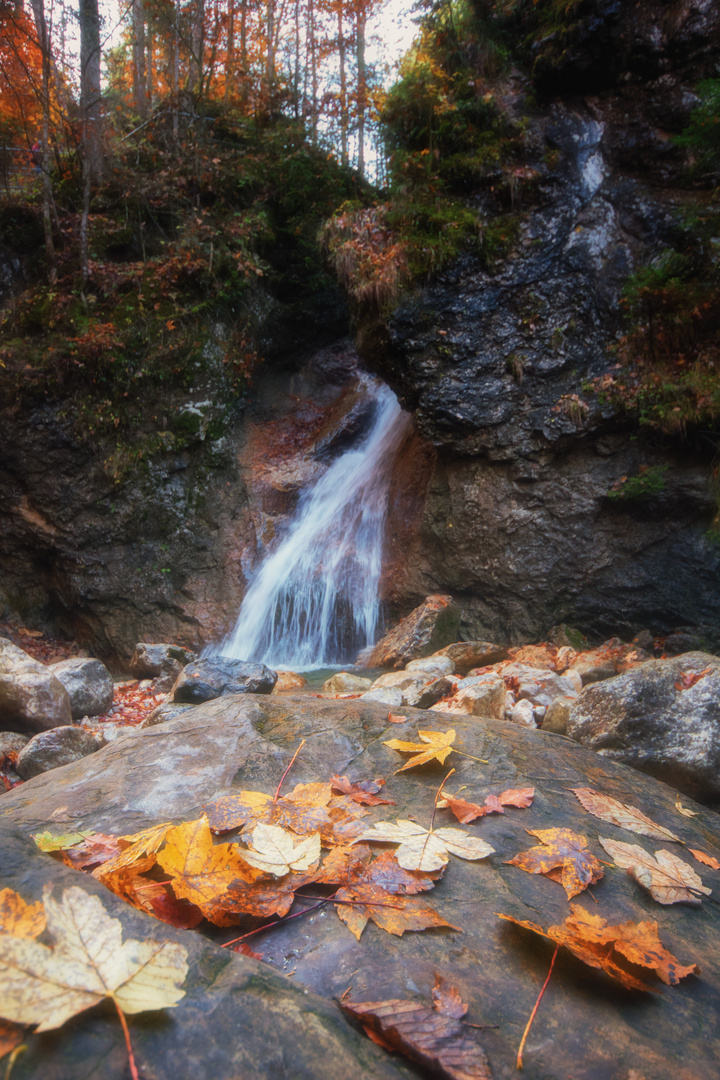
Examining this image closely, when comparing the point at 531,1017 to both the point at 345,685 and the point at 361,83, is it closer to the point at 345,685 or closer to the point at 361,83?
the point at 345,685

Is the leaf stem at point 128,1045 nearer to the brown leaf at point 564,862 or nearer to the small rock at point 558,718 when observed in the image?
the brown leaf at point 564,862

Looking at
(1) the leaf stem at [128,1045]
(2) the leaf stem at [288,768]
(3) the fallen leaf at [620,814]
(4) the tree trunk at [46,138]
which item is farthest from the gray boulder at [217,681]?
(4) the tree trunk at [46,138]

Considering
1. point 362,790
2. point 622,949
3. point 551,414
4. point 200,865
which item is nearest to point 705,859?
point 622,949

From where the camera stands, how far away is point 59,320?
8.13m

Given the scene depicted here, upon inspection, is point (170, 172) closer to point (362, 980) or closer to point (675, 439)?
point (675, 439)

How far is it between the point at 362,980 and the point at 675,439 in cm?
619

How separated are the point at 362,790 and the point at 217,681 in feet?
9.78

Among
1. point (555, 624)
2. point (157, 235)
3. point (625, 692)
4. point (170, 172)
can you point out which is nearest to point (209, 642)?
point (555, 624)

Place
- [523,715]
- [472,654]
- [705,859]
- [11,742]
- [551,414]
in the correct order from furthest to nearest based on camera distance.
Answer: [551,414]
[472,654]
[11,742]
[523,715]
[705,859]

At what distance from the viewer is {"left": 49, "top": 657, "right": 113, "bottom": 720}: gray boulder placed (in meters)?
5.22

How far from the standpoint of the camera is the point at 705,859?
5.35 feet

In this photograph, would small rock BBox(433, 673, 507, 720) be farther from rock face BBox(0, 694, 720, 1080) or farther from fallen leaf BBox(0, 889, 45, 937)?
fallen leaf BBox(0, 889, 45, 937)

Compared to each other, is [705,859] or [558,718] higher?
[705,859]

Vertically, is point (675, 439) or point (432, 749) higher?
point (675, 439)
